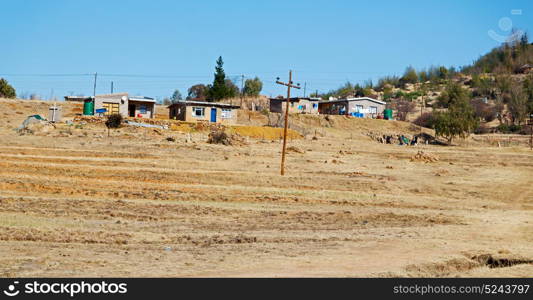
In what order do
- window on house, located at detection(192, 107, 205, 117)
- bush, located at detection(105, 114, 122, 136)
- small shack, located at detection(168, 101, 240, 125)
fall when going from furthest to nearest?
window on house, located at detection(192, 107, 205, 117)
small shack, located at detection(168, 101, 240, 125)
bush, located at detection(105, 114, 122, 136)

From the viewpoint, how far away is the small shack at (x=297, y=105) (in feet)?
267

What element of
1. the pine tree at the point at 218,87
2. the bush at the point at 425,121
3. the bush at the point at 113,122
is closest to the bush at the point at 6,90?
the pine tree at the point at 218,87

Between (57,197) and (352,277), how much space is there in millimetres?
17812

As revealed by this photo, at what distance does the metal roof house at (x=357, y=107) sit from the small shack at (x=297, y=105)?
2554 mm

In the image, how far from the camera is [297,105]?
83.1 metres

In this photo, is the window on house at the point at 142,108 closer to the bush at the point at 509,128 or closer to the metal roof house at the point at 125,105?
the metal roof house at the point at 125,105

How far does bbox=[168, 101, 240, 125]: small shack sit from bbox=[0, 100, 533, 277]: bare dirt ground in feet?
39.4

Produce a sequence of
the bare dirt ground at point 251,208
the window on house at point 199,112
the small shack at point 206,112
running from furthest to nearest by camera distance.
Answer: the window on house at point 199,112, the small shack at point 206,112, the bare dirt ground at point 251,208

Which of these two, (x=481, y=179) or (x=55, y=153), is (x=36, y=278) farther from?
(x=481, y=179)

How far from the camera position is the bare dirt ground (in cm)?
1584

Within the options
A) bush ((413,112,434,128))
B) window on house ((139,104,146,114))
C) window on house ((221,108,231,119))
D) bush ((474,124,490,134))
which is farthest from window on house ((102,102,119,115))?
bush ((474,124,490,134))

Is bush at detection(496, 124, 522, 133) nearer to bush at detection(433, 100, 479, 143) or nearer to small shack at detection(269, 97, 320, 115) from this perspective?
bush at detection(433, 100, 479, 143)

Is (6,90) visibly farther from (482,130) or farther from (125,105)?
(482,130)

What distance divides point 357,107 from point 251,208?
2292 inches
